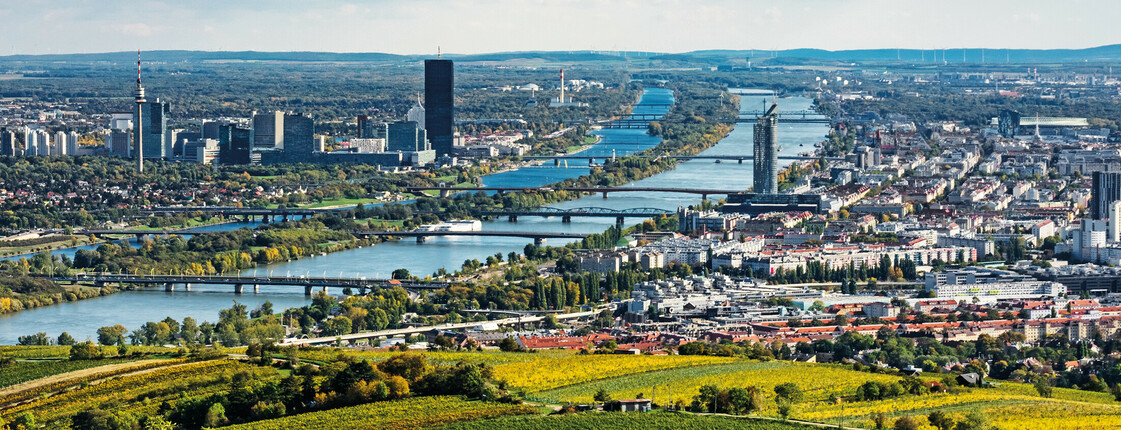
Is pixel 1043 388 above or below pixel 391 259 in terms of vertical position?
above

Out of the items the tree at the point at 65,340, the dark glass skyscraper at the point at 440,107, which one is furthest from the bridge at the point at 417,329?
the dark glass skyscraper at the point at 440,107

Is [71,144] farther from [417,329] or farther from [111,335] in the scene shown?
[417,329]

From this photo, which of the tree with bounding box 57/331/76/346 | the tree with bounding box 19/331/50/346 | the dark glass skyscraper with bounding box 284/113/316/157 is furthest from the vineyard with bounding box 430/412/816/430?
the dark glass skyscraper with bounding box 284/113/316/157

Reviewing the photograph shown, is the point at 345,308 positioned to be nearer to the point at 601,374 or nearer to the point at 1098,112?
the point at 601,374

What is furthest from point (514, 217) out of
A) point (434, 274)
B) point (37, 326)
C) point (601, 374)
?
point (601, 374)

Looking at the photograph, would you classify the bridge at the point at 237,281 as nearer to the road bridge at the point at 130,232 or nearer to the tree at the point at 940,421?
the road bridge at the point at 130,232

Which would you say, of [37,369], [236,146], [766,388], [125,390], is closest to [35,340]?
[37,369]
